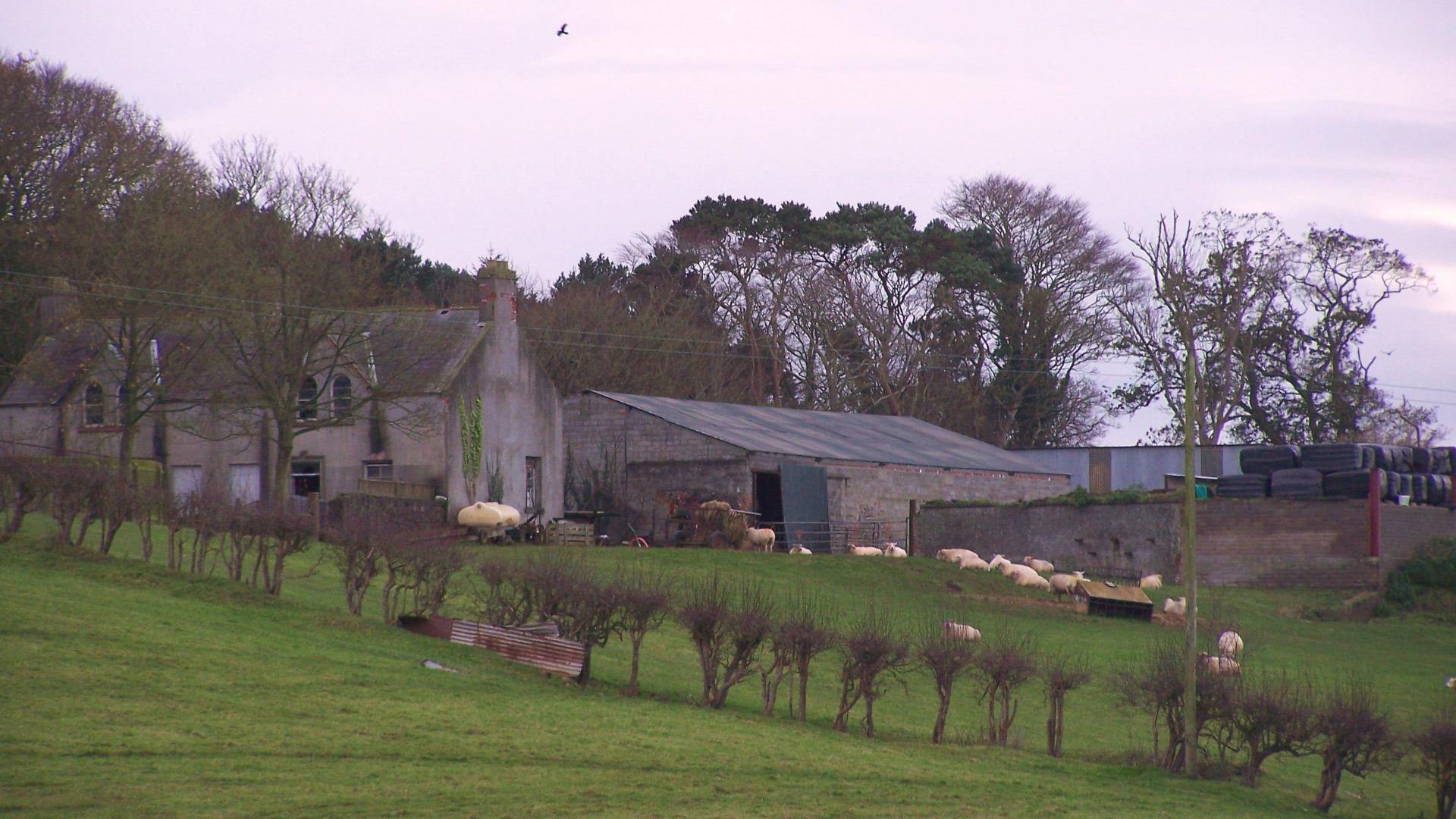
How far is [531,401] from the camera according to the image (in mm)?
45781

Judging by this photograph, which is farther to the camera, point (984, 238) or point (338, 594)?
point (984, 238)

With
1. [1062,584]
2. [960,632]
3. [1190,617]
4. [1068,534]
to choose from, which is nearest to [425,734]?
[1190,617]

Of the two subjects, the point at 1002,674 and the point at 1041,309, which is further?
the point at 1041,309

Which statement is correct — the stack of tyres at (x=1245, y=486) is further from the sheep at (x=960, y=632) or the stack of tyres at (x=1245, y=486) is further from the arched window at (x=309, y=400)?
the arched window at (x=309, y=400)

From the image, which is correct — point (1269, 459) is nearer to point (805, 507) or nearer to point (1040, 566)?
point (1040, 566)

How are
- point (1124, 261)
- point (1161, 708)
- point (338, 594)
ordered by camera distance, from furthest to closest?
point (1124, 261)
point (338, 594)
point (1161, 708)

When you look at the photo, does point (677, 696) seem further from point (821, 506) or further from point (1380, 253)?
point (1380, 253)

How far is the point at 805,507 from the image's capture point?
43.7 metres

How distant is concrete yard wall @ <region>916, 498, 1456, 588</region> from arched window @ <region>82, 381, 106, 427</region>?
27.6 meters

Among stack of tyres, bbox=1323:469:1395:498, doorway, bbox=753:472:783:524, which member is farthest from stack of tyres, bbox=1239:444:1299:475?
doorway, bbox=753:472:783:524

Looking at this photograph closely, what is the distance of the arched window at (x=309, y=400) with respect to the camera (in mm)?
42156

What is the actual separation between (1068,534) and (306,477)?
2302 cm

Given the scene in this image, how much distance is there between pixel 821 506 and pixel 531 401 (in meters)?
9.65

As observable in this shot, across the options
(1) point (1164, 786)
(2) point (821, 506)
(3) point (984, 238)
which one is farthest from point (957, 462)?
(1) point (1164, 786)
